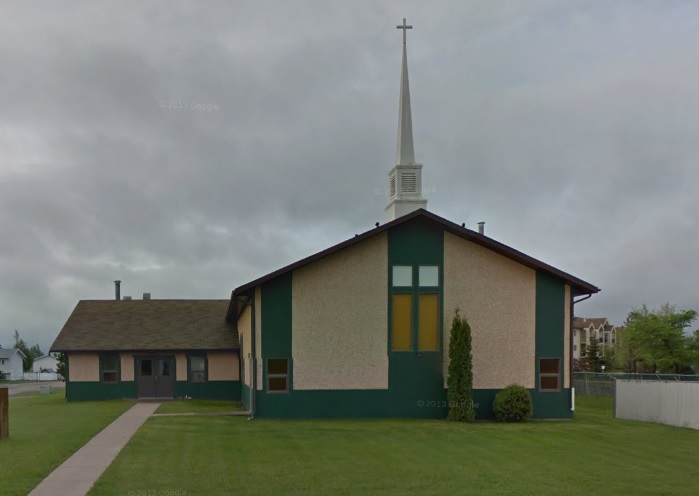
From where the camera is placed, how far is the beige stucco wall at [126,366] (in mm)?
31094

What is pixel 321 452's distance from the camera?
14.4 metres

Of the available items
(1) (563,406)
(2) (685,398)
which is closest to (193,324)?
(1) (563,406)

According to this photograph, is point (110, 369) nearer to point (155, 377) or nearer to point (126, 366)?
point (126, 366)

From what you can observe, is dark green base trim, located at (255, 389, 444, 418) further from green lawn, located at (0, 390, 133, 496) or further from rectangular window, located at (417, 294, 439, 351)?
green lawn, located at (0, 390, 133, 496)

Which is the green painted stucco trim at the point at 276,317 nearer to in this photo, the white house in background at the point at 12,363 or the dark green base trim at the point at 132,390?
the dark green base trim at the point at 132,390

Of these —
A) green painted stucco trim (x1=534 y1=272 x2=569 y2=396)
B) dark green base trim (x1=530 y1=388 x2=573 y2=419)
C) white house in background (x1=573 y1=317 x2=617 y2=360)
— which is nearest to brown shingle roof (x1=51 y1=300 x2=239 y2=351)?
dark green base trim (x1=530 y1=388 x2=573 y2=419)

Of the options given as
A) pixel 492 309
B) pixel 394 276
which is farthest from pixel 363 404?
pixel 492 309

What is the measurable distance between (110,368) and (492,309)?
18.3 meters

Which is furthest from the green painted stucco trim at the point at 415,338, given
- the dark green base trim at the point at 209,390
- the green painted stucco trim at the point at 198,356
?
the green painted stucco trim at the point at 198,356

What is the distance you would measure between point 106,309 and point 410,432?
2170 centimetres

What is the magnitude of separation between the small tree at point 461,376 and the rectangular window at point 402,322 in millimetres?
1557

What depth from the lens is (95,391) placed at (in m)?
31.0

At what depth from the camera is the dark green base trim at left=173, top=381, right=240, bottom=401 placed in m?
31.0

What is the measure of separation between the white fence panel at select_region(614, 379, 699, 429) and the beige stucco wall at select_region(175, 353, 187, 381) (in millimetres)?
18313
